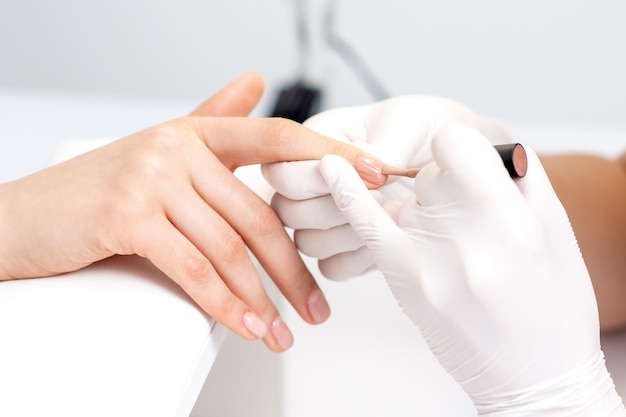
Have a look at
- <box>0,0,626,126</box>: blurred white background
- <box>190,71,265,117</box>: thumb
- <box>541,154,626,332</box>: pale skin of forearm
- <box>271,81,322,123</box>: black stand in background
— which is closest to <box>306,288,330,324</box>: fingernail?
<box>190,71,265,117</box>: thumb

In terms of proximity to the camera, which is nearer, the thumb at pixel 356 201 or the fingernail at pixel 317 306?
the thumb at pixel 356 201

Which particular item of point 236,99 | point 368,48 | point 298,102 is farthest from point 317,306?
point 368,48

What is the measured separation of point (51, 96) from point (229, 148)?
119 centimetres

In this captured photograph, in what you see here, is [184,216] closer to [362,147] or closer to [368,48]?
[362,147]

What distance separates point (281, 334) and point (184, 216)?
176 mm

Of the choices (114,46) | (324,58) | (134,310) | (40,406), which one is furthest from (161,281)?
(114,46)

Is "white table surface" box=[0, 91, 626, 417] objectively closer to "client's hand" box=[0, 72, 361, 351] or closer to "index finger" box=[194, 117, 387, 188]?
"client's hand" box=[0, 72, 361, 351]

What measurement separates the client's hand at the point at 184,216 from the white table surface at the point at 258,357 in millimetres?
33

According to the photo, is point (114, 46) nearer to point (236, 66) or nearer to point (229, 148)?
point (236, 66)

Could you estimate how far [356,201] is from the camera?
0.69 metres

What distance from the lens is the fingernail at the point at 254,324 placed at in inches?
29.1

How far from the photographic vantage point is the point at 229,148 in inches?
31.0

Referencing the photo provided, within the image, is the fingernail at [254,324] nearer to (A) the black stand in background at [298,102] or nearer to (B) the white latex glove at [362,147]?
(B) the white latex glove at [362,147]

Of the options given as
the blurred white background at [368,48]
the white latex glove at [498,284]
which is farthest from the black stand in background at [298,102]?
the white latex glove at [498,284]
